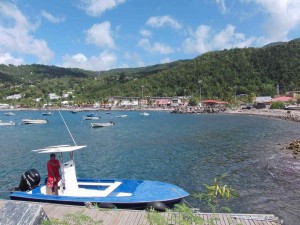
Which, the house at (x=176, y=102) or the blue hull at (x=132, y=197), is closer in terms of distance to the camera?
the blue hull at (x=132, y=197)

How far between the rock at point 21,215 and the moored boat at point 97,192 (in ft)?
26.1

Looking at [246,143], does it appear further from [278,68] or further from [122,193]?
[278,68]

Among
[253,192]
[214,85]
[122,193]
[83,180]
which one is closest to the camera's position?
[122,193]

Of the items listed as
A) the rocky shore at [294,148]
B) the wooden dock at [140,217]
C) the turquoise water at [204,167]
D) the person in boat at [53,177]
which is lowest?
the turquoise water at [204,167]

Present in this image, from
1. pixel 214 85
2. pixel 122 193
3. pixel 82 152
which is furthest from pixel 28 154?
pixel 214 85

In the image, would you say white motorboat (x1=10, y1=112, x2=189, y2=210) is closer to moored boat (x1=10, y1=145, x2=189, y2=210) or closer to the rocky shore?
moored boat (x1=10, y1=145, x2=189, y2=210)

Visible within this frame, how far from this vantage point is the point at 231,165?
2947 cm

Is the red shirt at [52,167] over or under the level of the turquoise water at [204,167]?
over

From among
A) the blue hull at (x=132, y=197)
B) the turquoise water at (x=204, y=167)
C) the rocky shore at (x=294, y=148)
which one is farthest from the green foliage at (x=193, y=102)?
the blue hull at (x=132, y=197)

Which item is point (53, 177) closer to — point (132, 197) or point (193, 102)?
point (132, 197)

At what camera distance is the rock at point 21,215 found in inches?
263

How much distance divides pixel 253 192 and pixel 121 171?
37.8 ft

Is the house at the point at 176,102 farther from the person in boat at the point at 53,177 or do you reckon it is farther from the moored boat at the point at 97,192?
the person in boat at the point at 53,177

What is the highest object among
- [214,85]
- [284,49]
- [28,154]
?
[284,49]
